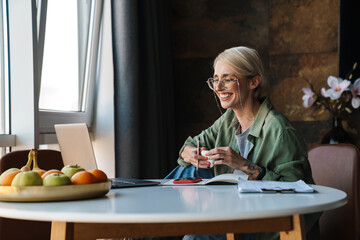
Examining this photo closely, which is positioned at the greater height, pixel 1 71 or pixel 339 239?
pixel 1 71

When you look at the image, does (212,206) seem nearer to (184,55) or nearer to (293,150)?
(293,150)

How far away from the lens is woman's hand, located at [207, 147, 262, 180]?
6.07 feet

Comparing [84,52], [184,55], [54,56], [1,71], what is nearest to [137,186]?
[1,71]

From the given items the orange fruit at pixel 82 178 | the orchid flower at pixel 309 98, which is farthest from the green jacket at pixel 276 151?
the orchid flower at pixel 309 98

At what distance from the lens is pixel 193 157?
6.89 feet

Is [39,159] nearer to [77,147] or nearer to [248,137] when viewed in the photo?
[77,147]

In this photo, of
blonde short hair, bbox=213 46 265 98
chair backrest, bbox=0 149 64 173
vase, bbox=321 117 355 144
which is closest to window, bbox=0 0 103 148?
chair backrest, bbox=0 149 64 173

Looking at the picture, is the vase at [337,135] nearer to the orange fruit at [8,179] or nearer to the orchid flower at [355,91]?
the orchid flower at [355,91]

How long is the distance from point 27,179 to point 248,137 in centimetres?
105

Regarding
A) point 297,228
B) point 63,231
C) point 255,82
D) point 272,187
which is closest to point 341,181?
point 255,82

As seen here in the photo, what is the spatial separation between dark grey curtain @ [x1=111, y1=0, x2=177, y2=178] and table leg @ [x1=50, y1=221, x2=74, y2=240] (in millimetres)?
2071

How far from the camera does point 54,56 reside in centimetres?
320

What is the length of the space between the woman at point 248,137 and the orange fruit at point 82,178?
0.56 metres

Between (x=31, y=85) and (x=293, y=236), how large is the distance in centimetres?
171
